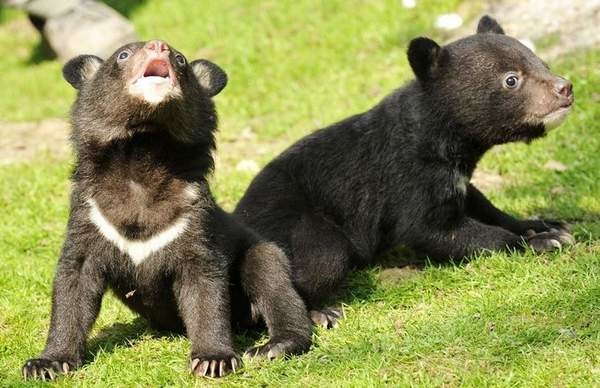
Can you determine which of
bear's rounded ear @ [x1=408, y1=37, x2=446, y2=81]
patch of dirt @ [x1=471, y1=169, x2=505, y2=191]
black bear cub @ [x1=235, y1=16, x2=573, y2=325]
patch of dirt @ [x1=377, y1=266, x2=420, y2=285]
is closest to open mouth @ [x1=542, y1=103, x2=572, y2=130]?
black bear cub @ [x1=235, y1=16, x2=573, y2=325]

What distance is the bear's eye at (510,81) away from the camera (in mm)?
6840

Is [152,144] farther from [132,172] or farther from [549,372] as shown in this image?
[549,372]

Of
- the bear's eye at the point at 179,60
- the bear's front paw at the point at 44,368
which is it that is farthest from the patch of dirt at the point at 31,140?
the bear's front paw at the point at 44,368

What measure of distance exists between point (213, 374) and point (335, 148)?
8.03 ft

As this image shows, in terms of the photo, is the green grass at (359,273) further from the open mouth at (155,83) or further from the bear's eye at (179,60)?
the bear's eye at (179,60)

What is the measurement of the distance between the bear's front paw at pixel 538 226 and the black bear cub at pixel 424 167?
0.14 feet

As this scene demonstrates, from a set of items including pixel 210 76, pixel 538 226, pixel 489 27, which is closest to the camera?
pixel 210 76

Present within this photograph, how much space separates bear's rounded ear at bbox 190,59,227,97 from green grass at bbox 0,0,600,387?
149cm

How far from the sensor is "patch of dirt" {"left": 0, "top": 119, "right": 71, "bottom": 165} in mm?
10469

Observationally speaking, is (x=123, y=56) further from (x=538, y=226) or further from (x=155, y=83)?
(x=538, y=226)

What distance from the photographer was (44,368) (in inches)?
210

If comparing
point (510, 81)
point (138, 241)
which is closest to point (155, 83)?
point (138, 241)

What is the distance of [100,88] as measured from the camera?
5.65 meters

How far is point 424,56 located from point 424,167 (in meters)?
0.77
